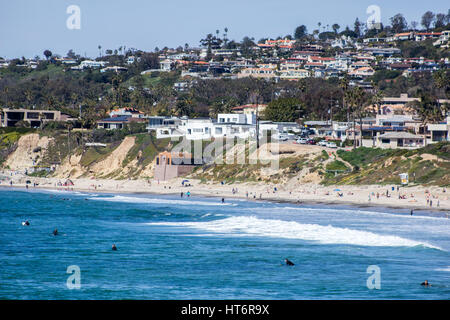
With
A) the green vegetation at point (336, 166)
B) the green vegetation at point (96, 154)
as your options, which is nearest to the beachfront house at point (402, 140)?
the green vegetation at point (336, 166)

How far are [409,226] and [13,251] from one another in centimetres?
3111

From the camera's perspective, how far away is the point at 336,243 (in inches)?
1879

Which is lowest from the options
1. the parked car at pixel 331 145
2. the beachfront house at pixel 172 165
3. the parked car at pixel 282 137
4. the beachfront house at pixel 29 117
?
the beachfront house at pixel 172 165

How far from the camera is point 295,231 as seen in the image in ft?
179

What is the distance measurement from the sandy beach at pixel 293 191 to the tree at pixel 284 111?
1589 inches

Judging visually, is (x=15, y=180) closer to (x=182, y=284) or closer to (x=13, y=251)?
(x=13, y=251)

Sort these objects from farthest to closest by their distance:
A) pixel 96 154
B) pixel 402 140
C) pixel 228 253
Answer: pixel 96 154, pixel 402 140, pixel 228 253

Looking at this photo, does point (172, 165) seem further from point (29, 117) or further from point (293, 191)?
point (29, 117)

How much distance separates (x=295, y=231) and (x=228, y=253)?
11903mm

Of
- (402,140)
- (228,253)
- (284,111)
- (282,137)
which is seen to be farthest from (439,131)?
(228,253)

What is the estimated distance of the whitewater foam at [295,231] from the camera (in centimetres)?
4784

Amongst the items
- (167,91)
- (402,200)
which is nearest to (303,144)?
(402,200)

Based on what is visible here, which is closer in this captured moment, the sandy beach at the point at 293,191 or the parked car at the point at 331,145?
the sandy beach at the point at 293,191

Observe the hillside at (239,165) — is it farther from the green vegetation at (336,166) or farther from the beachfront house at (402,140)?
the beachfront house at (402,140)
